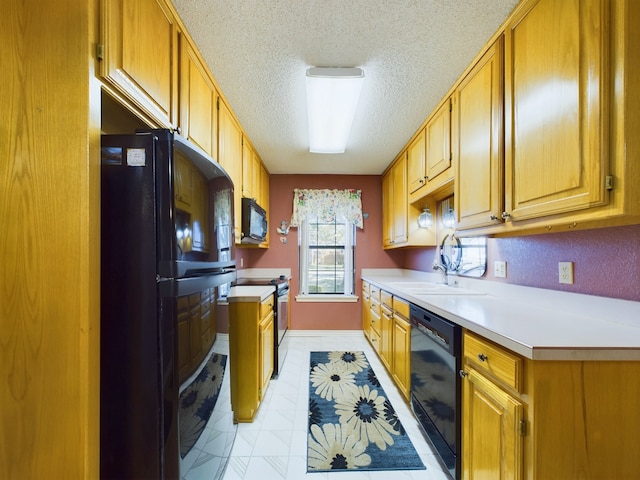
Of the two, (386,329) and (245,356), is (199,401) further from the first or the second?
(386,329)

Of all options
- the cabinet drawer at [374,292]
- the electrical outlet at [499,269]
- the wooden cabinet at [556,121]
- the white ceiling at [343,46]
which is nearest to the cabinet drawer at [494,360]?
the wooden cabinet at [556,121]

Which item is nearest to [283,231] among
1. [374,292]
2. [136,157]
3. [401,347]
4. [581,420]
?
[374,292]

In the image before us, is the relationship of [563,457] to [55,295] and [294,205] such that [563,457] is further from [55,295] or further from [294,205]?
[294,205]

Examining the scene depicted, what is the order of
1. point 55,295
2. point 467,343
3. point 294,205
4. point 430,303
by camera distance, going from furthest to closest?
1. point 294,205
2. point 430,303
3. point 467,343
4. point 55,295

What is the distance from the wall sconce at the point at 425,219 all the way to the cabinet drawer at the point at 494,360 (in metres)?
1.87

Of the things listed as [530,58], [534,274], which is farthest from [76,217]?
[534,274]

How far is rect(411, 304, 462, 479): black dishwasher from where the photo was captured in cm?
131

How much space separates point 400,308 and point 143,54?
2.11 metres

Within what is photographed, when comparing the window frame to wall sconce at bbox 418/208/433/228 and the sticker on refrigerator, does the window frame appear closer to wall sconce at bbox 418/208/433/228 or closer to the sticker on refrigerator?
wall sconce at bbox 418/208/433/228

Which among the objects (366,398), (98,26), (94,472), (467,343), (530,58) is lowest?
(366,398)

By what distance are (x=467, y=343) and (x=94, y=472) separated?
4.63ft

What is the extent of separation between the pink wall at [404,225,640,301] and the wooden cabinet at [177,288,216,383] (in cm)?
171

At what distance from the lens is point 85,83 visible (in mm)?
862

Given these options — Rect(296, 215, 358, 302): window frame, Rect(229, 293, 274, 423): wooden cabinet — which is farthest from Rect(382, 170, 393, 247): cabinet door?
Rect(229, 293, 274, 423): wooden cabinet
